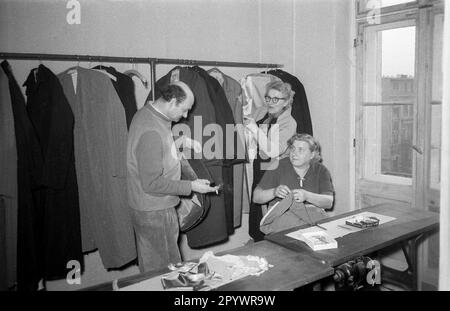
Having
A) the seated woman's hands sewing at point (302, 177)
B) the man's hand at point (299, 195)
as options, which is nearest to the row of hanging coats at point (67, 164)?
A: the seated woman's hands sewing at point (302, 177)

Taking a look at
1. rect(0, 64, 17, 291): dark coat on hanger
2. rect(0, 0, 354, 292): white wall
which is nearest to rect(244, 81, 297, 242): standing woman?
rect(0, 0, 354, 292): white wall

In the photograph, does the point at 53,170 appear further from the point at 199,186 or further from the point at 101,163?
the point at 199,186

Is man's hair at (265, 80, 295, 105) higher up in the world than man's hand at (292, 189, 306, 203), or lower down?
higher up

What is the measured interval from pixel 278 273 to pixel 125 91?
1745 millimetres

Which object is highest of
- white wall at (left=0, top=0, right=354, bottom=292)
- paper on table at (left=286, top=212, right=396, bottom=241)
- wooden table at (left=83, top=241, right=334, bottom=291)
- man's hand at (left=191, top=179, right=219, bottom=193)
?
white wall at (left=0, top=0, right=354, bottom=292)

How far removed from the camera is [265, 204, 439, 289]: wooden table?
175 centimetres

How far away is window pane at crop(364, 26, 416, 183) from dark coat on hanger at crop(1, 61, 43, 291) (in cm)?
240

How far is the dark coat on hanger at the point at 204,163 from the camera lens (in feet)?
9.36

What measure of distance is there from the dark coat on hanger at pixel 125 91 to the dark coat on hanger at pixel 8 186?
0.68 meters

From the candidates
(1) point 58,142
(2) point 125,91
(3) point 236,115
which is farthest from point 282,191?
(1) point 58,142

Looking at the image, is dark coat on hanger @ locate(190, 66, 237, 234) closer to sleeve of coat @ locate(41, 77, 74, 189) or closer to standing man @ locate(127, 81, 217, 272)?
standing man @ locate(127, 81, 217, 272)

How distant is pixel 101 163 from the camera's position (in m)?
2.54

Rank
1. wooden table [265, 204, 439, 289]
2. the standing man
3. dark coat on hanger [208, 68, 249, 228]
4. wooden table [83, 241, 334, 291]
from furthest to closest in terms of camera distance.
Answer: dark coat on hanger [208, 68, 249, 228] < the standing man < wooden table [265, 204, 439, 289] < wooden table [83, 241, 334, 291]
